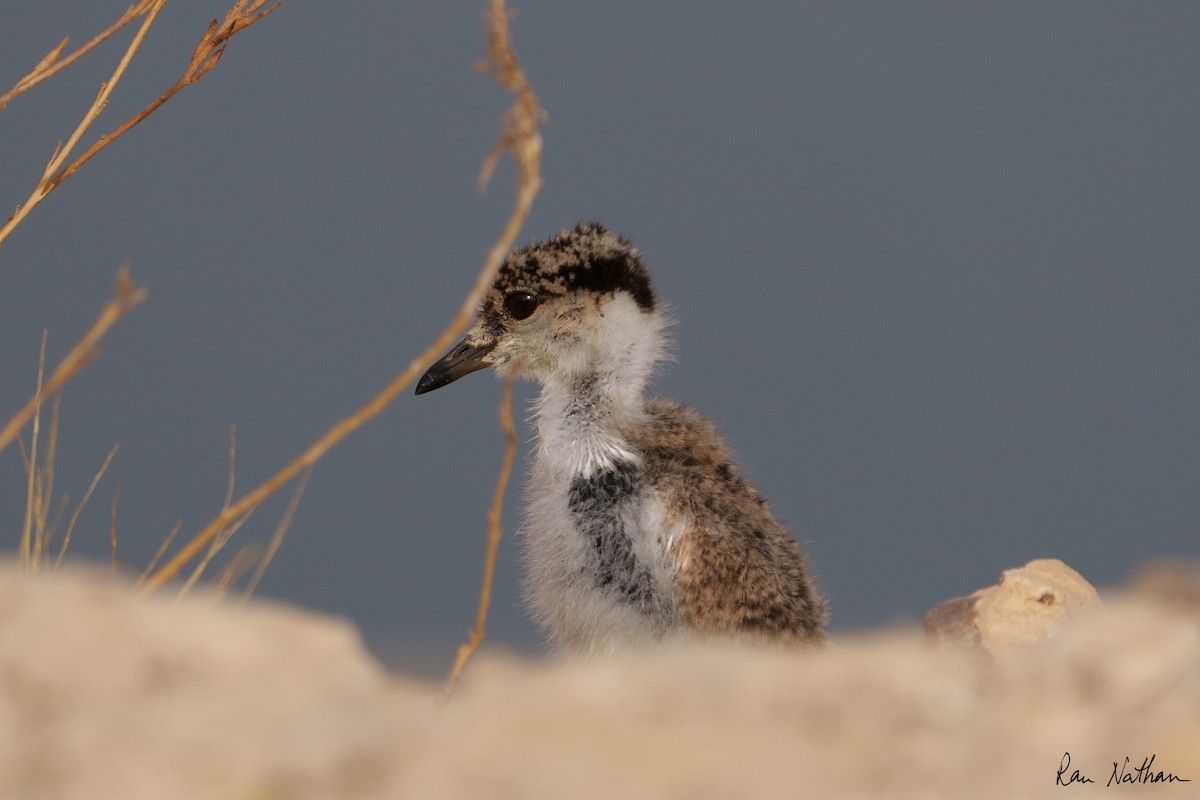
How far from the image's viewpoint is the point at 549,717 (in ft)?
5.74

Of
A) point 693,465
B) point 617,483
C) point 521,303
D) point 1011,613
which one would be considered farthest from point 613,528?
point 1011,613

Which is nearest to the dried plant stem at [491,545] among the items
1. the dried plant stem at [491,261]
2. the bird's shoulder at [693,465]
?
the dried plant stem at [491,261]

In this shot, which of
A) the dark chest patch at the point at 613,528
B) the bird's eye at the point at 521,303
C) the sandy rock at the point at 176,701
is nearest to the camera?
the sandy rock at the point at 176,701

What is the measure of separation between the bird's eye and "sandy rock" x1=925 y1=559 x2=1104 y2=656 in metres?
1.73

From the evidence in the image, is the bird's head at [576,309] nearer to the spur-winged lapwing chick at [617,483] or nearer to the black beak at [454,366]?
the spur-winged lapwing chick at [617,483]

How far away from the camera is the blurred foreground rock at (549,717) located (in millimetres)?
1656

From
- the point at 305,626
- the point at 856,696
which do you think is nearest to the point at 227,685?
the point at 305,626

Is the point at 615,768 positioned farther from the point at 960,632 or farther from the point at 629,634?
the point at 960,632

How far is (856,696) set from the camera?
1921 mm

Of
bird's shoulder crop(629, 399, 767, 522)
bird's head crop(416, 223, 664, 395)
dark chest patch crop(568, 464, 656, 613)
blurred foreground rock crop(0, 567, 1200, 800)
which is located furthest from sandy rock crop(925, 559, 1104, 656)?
blurred foreground rock crop(0, 567, 1200, 800)

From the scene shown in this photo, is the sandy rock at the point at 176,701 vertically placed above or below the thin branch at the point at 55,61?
below

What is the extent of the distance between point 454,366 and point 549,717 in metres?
3.25

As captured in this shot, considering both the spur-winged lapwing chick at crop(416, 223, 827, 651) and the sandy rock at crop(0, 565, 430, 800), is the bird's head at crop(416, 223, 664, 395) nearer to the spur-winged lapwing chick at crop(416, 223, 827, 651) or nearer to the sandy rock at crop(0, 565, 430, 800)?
the spur-winged lapwing chick at crop(416, 223, 827, 651)

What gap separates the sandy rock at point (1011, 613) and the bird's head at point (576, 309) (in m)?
1.36
